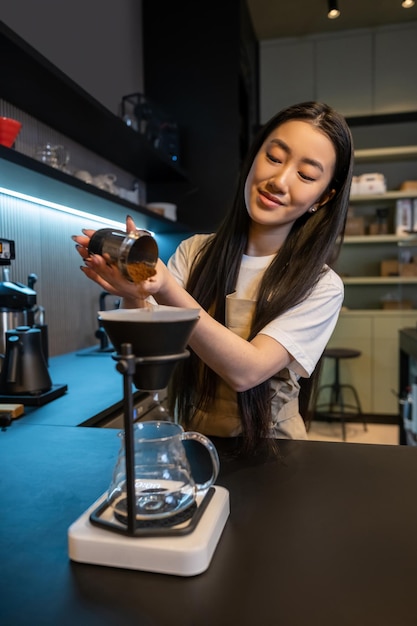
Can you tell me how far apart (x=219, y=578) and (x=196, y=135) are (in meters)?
3.09

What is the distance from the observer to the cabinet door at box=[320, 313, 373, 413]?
4.13 meters

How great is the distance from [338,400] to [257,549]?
3.70 metres

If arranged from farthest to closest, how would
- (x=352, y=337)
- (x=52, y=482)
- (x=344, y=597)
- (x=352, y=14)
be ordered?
(x=352, y=337), (x=352, y=14), (x=52, y=482), (x=344, y=597)

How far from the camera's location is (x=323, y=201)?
48.1 inches

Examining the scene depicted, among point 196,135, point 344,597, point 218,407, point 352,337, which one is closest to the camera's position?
point 344,597

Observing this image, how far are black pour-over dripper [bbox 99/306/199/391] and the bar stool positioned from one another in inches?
135

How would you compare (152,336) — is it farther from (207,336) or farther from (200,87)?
(200,87)

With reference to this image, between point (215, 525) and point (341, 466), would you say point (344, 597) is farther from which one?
point (341, 466)

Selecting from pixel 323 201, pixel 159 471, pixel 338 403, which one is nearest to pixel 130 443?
pixel 159 471

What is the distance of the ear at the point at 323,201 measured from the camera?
1.21m

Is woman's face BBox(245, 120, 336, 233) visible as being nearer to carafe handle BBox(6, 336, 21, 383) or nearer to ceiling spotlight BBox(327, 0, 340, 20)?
carafe handle BBox(6, 336, 21, 383)

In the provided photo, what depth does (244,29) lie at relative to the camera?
338 cm

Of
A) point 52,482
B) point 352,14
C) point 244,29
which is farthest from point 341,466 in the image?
point 352,14

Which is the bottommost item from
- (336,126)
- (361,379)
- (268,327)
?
(361,379)
